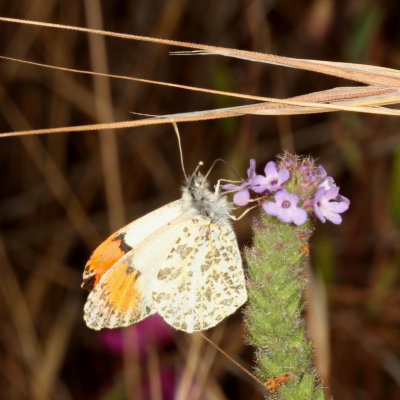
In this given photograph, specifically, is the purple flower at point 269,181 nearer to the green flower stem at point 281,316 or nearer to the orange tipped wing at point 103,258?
the green flower stem at point 281,316

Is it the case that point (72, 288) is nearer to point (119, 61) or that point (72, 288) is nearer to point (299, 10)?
point (119, 61)

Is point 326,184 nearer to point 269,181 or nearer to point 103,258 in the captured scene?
point 269,181

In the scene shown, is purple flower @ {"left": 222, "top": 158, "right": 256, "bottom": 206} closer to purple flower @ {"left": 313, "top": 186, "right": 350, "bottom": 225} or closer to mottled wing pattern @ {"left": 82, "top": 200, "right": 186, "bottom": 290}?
purple flower @ {"left": 313, "top": 186, "right": 350, "bottom": 225}

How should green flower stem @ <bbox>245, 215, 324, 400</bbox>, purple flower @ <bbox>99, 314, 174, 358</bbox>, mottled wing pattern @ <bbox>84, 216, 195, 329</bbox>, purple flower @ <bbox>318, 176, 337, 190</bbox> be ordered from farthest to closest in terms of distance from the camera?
purple flower @ <bbox>99, 314, 174, 358</bbox> < mottled wing pattern @ <bbox>84, 216, 195, 329</bbox> < purple flower @ <bbox>318, 176, 337, 190</bbox> < green flower stem @ <bbox>245, 215, 324, 400</bbox>

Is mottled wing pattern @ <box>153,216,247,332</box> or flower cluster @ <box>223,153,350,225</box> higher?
flower cluster @ <box>223,153,350,225</box>

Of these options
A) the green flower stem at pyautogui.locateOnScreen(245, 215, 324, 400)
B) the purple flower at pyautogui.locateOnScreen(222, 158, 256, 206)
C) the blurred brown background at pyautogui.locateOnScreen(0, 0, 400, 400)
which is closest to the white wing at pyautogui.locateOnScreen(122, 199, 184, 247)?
the purple flower at pyautogui.locateOnScreen(222, 158, 256, 206)

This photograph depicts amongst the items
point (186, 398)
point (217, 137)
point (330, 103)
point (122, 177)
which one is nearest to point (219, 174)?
point (217, 137)

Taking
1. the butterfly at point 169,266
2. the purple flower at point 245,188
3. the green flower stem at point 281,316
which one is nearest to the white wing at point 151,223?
the butterfly at point 169,266
